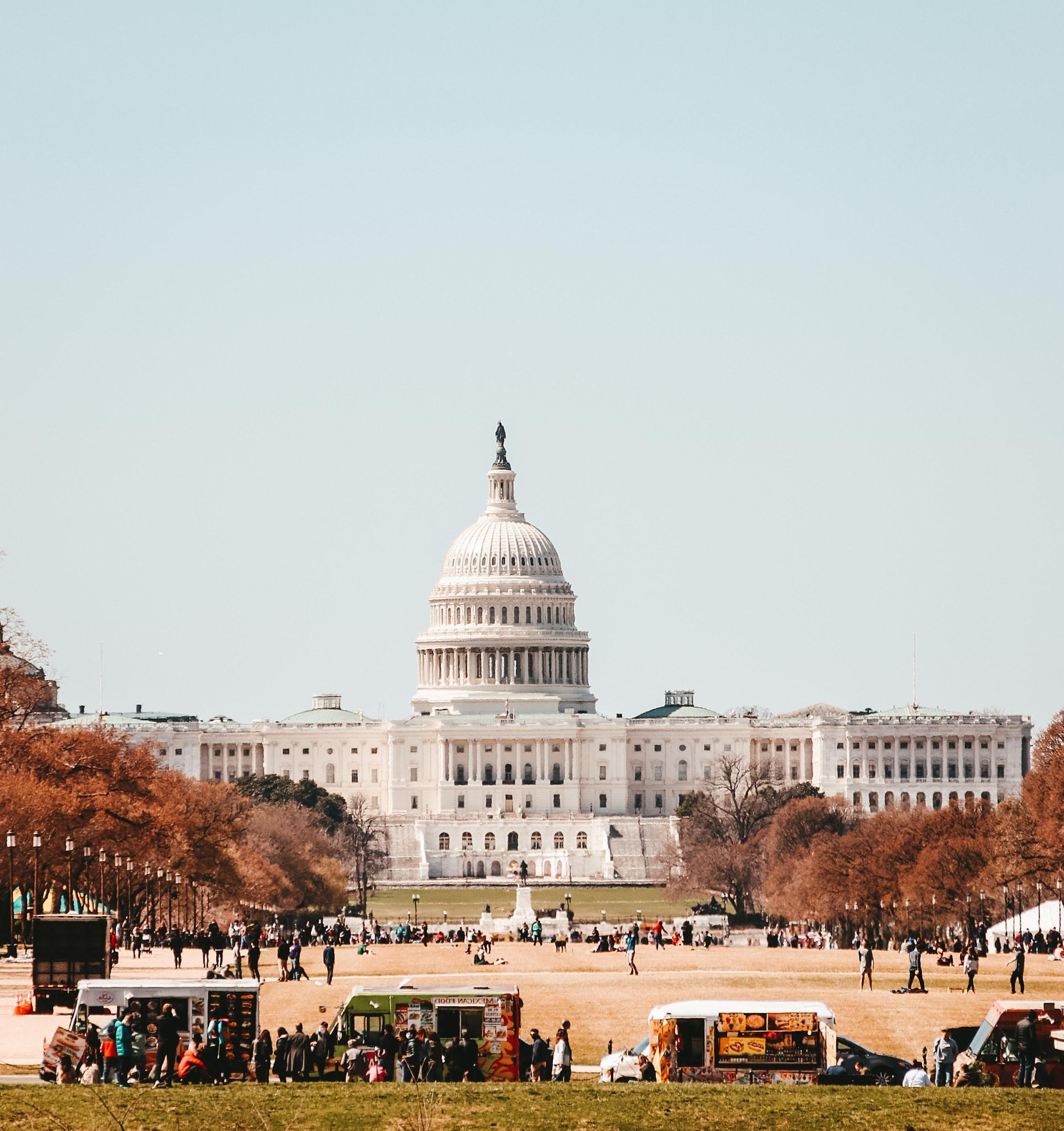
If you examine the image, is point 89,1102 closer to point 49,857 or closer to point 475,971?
point 475,971

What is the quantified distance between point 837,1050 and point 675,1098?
7479 mm

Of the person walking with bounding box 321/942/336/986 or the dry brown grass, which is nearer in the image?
the dry brown grass

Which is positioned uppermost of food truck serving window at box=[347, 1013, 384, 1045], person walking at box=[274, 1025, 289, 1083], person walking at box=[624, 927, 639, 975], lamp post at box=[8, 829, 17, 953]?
lamp post at box=[8, 829, 17, 953]

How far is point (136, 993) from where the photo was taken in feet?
165

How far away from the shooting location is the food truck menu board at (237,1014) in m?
49.7

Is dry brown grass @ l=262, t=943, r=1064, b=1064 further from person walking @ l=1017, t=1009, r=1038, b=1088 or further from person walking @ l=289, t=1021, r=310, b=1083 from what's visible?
person walking @ l=1017, t=1009, r=1038, b=1088

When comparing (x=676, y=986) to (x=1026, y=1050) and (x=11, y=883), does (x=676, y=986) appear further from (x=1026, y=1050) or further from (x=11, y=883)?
(x=1026, y=1050)

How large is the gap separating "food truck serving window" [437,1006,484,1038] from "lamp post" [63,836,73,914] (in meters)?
34.1

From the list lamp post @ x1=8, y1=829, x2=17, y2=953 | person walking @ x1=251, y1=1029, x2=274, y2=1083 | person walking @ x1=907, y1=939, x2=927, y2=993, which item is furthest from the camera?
lamp post @ x1=8, y1=829, x2=17, y2=953

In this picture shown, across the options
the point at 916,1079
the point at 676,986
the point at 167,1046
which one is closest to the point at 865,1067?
the point at 916,1079

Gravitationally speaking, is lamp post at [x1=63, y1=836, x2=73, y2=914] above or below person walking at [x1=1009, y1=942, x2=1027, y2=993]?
above

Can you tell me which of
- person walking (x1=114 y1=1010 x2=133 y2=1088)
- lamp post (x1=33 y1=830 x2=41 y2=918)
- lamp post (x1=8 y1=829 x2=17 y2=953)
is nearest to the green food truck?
person walking (x1=114 y1=1010 x2=133 y2=1088)

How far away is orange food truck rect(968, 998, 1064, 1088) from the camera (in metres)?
47.6

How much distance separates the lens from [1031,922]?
110 metres
